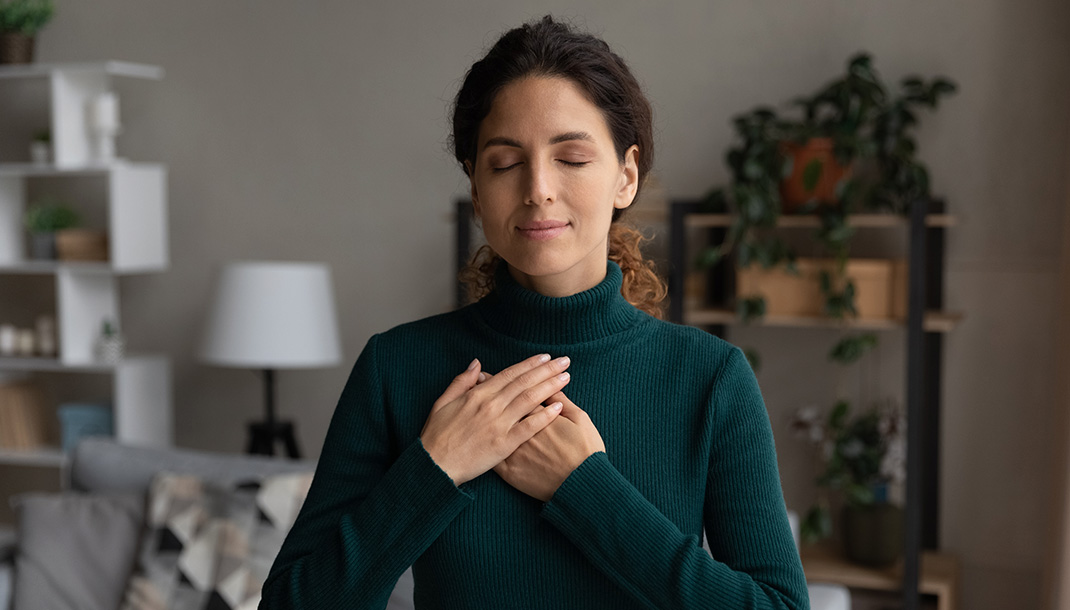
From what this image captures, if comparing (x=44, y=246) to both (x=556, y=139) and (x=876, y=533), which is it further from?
(x=556, y=139)

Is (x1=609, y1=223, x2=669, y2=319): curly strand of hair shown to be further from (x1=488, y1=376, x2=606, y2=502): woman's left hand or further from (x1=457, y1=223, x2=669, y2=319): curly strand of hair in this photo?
(x1=488, y1=376, x2=606, y2=502): woman's left hand

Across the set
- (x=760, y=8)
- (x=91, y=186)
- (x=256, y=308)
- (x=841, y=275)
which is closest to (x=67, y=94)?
(x=91, y=186)

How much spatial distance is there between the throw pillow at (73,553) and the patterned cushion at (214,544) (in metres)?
0.06

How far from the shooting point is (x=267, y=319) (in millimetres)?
3303

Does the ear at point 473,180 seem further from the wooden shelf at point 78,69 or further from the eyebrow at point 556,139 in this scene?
the wooden shelf at point 78,69

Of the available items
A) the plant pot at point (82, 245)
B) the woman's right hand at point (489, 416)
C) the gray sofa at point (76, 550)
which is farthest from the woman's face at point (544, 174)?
the plant pot at point (82, 245)

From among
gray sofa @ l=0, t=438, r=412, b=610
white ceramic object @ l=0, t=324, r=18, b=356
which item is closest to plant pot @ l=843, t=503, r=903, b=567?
gray sofa @ l=0, t=438, r=412, b=610

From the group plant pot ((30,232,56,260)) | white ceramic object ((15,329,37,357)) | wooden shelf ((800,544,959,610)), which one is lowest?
wooden shelf ((800,544,959,610))

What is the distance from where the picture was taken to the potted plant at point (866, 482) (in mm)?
2850

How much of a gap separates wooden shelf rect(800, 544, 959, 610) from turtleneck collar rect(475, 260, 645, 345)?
2.03 metres

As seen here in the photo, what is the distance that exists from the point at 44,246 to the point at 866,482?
9.97 feet

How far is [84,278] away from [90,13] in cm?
109

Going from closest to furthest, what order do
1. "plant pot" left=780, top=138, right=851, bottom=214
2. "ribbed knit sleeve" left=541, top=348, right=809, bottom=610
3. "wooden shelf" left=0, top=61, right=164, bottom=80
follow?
1. "ribbed knit sleeve" left=541, top=348, right=809, bottom=610
2. "plant pot" left=780, top=138, right=851, bottom=214
3. "wooden shelf" left=0, top=61, right=164, bottom=80

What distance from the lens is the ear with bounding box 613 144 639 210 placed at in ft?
3.43
